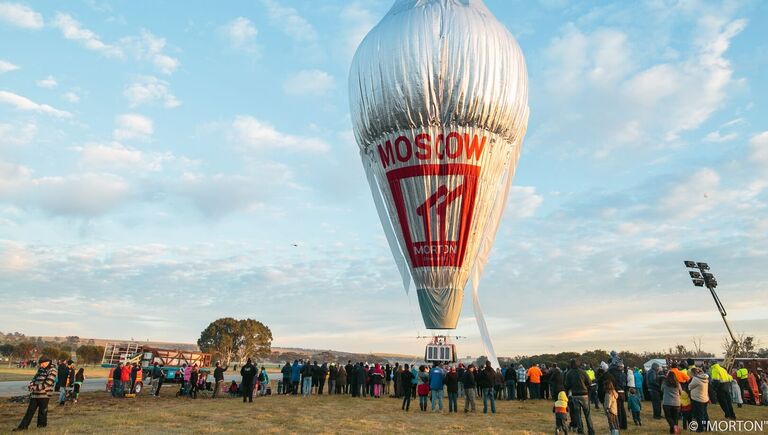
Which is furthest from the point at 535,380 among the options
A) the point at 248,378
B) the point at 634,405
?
the point at 248,378

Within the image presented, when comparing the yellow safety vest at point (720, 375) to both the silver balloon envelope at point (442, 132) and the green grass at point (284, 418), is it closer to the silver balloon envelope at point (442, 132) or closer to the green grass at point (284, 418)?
the green grass at point (284, 418)

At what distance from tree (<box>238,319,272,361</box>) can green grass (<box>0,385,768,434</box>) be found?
5349 centimetres

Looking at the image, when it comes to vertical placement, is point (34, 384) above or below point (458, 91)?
below

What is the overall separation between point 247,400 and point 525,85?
20872 millimetres

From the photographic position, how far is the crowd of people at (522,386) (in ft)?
36.0

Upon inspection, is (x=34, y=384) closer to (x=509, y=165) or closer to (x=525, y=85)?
(x=509, y=165)

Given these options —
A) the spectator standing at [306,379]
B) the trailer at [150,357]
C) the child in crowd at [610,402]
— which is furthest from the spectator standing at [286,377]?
the child in crowd at [610,402]

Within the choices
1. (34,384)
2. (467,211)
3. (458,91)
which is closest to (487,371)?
(467,211)

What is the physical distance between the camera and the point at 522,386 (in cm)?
2089

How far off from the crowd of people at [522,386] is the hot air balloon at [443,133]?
18.0 ft

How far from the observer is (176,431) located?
424 inches

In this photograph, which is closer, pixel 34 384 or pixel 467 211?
pixel 34 384

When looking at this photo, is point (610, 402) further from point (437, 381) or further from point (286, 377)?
point (286, 377)

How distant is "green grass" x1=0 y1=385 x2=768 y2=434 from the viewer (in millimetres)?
11450
